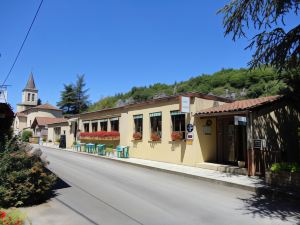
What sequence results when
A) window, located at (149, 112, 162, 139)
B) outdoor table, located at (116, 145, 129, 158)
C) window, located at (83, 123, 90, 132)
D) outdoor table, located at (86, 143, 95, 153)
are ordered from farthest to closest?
window, located at (83, 123, 90, 132) → outdoor table, located at (86, 143, 95, 153) → outdoor table, located at (116, 145, 129, 158) → window, located at (149, 112, 162, 139)

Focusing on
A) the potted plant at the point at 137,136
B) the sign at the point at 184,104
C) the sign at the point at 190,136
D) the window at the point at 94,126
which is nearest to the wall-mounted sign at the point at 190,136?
the sign at the point at 190,136

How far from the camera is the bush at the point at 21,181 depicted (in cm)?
719

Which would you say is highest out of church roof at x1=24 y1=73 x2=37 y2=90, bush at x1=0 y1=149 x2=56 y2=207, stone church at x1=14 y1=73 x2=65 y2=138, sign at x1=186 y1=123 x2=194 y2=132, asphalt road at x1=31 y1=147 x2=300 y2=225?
church roof at x1=24 y1=73 x2=37 y2=90

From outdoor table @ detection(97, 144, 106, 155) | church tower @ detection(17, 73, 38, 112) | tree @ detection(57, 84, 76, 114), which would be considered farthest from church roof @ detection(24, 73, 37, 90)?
outdoor table @ detection(97, 144, 106, 155)

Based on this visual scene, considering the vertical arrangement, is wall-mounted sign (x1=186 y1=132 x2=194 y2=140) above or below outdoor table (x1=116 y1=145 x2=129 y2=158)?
above

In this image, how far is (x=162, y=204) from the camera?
300 inches

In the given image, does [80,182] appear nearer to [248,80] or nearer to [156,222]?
[156,222]

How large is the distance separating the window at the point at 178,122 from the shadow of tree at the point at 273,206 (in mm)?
6797

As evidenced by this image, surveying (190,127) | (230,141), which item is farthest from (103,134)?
(230,141)

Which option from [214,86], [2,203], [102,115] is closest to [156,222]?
[2,203]

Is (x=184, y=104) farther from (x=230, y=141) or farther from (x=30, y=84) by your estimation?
(x=30, y=84)

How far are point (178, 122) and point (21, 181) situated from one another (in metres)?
9.76

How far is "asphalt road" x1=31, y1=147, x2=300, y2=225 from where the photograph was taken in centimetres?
637

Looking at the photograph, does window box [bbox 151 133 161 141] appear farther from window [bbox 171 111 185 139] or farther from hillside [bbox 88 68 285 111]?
hillside [bbox 88 68 285 111]
